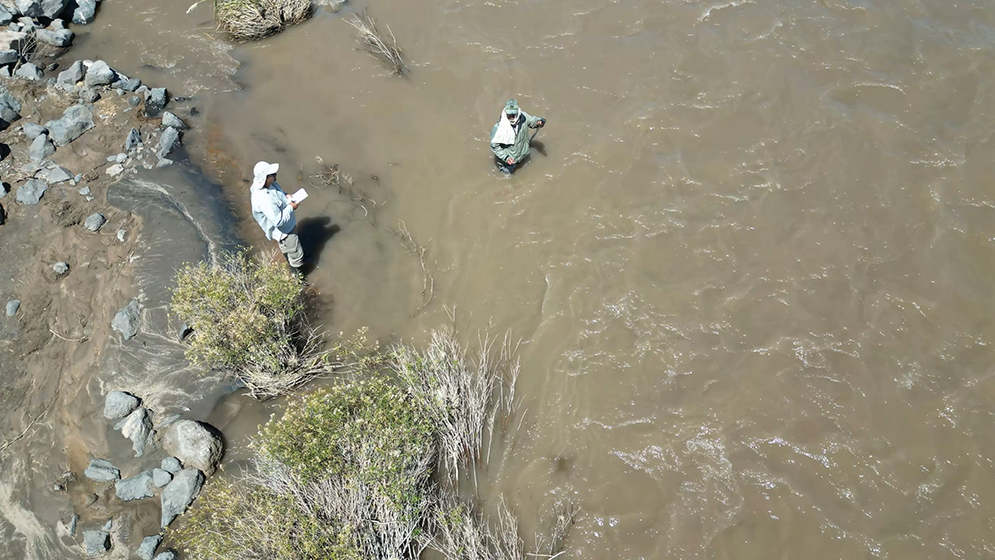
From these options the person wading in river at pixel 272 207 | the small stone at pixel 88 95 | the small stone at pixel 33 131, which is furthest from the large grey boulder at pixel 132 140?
the person wading in river at pixel 272 207

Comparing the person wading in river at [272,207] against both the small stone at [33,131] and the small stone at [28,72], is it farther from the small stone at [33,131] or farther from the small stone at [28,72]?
the small stone at [28,72]

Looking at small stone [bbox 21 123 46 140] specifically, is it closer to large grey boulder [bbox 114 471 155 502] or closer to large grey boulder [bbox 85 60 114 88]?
large grey boulder [bbox 85 60 114 88]

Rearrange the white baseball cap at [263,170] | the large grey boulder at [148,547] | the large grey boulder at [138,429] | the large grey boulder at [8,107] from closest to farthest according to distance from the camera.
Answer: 1. the large grey boulder at [148,547]
2. the large grey boulder at [138,429]
3. the white baseball cap at [263,170]
4. the large grey boulder at [8,107]

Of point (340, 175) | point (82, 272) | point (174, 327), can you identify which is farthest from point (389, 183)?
point (82, 272)

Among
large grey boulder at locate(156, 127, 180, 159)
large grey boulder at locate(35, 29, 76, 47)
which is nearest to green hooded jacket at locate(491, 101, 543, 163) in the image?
large grey boulder at locate(156, 127, 180, 159)

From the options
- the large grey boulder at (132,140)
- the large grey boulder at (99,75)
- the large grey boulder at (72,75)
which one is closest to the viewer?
the large grey boulder at (132,140)

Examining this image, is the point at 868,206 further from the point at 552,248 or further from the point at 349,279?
the point at 349,279

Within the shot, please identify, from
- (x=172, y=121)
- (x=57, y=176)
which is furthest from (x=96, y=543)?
(x=172, y=121)
